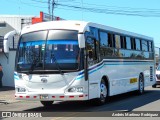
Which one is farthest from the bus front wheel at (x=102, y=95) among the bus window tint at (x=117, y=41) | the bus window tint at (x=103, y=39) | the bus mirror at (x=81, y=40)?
the bus mirror at (x=81, y=40)

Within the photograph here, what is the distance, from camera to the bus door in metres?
13.8

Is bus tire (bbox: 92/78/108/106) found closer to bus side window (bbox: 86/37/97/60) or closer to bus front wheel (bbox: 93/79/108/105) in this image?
bus front wheel (bbox: 93/79/108/105)

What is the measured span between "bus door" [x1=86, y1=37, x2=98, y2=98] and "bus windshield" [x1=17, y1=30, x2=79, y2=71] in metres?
0.63

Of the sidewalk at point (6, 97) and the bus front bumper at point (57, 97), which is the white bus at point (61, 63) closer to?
the bus front bumper at point (57, 97)

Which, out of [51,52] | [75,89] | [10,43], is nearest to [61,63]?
[51,52]

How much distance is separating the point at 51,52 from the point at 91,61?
1596mm

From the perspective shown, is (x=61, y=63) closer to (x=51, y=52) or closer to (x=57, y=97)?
(x=51, y=52)

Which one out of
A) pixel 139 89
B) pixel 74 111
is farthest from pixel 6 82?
pixel 74 111

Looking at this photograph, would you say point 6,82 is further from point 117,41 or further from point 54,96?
point 54,96

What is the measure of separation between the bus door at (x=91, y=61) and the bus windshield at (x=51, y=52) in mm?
630

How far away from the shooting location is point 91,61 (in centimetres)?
1420

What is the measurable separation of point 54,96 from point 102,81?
2813 mm

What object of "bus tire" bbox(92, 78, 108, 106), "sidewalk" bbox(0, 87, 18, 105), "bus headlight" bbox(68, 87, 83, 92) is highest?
"bus headlight" bbox(68, 87, 83, 92)

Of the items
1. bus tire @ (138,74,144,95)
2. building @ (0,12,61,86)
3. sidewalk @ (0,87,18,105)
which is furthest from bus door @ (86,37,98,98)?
bus tire @ (138,74,144,95)
